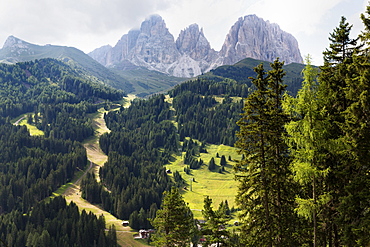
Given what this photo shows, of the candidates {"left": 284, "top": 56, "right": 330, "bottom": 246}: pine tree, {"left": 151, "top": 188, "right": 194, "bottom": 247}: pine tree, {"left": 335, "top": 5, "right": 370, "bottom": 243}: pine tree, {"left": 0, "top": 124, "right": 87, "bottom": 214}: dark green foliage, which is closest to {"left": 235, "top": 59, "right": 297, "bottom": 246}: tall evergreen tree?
{"left": 284, "top": 56, "right": 330, "bottom": 246}: pine tree

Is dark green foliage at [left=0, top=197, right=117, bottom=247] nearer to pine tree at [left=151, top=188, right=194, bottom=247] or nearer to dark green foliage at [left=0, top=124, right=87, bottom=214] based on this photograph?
dark green foliage at [left=0, top=124, right=87, bottom=214]

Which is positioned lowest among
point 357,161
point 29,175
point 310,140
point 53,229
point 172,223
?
point 53,229

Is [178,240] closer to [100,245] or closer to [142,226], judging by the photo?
[100,245]

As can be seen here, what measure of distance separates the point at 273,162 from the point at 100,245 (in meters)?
99.6

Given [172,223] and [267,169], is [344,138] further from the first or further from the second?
[172,223]

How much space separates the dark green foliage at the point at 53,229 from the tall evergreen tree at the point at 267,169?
3723 inches

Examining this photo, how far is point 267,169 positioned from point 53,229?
109203mm

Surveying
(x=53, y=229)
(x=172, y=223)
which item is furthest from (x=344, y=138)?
(x=53, y=229)

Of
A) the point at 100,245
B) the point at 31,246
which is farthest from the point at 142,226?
the point at 31,246

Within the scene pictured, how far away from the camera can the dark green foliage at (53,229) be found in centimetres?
10331

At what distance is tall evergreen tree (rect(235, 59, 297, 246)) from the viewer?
86.7ft

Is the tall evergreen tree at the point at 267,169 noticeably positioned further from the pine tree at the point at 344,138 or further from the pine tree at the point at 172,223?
the pine tree at the point at 172,223

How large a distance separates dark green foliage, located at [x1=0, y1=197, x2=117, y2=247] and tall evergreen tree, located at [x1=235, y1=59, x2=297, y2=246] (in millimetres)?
94554

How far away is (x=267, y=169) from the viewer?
25844 mm
